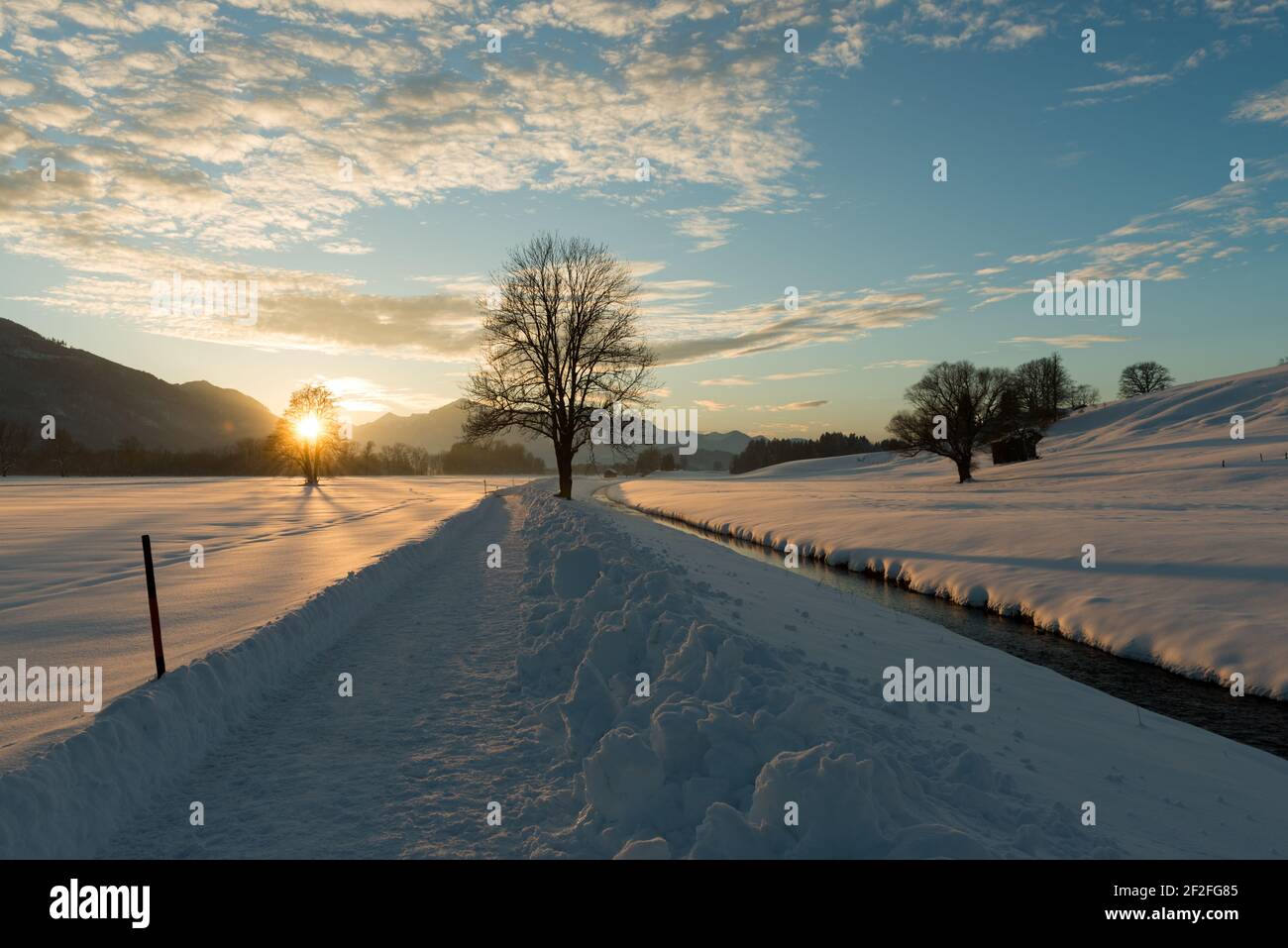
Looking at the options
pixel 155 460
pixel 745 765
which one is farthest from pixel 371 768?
pixel 155 460

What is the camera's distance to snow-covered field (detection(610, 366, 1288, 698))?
9.93m

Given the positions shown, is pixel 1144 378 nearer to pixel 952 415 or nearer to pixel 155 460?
pixel 952 415

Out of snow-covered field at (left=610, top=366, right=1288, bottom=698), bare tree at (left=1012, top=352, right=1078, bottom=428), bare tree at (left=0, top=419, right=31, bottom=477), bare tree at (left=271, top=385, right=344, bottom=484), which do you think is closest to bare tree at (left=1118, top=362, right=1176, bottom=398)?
bare tree at (left=1012, top=352, right=1078, bottom=428)

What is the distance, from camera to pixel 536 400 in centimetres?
3422

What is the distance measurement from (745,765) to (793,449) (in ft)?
484

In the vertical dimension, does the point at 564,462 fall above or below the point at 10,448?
below

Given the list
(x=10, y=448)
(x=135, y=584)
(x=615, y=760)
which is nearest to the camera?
(x=615, y=760)

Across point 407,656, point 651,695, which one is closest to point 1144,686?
point 651,695

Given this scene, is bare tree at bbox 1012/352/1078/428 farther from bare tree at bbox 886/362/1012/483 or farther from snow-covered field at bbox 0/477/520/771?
snow-covered field at bbox 0/477/520/771

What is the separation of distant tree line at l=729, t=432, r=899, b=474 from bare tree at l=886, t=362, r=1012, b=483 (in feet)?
293

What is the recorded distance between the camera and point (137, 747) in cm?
481
